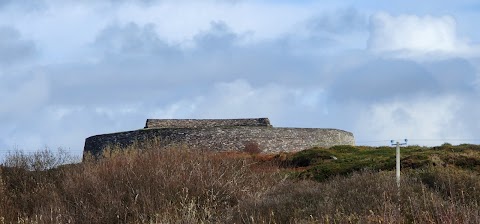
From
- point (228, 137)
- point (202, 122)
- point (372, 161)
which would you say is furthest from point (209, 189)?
point (202, 122)

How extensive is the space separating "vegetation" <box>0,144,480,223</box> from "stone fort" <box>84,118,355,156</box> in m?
9.46

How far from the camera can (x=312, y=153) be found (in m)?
30.4

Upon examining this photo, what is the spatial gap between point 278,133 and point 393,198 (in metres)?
21.8

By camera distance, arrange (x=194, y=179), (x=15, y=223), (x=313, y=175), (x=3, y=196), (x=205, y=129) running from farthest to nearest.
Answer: (x=205, y=129) < (x=313, y=175) < (x=3, y=196) < (x=194, y=179) < (x=15, y=223)

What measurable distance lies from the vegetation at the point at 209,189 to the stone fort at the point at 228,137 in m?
9.46

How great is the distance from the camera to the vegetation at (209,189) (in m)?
14.8


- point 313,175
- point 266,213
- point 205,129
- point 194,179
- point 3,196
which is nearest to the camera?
point 266,213

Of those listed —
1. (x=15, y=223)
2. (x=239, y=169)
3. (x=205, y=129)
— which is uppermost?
(x=205, y=129)

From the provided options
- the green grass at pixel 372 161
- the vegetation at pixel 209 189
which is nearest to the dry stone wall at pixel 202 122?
the green grass at pixel 372 161

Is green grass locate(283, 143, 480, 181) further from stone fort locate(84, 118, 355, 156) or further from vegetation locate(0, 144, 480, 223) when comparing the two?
stone fort locate(84, 118, 355, 156)

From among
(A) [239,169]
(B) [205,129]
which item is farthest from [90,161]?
(B) [205,129]

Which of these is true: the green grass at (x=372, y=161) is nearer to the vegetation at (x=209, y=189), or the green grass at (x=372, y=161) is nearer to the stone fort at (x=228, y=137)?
the vegetation at (x=209, y=189)

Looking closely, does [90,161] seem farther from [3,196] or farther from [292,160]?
[292,160]

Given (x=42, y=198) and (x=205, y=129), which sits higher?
(x=205, y=129)
